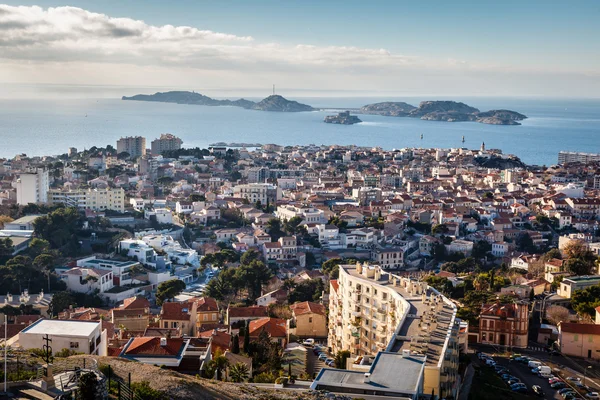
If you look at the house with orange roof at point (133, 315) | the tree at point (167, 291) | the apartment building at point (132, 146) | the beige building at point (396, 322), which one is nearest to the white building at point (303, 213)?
the tree at point (167, 291)

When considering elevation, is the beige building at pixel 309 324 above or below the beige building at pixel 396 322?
below

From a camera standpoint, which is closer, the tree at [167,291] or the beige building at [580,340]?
the beige building at [580,340]

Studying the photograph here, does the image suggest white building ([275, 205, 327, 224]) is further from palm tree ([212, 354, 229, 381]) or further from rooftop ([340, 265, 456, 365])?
palm tree ([212, 354, 229, 381])

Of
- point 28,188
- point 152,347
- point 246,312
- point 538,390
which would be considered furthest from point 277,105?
point 152,347

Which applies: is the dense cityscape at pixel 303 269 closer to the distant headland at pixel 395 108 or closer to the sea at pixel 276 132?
the sea at pixel 276 132

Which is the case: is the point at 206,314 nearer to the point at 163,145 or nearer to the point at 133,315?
the point at 133,315

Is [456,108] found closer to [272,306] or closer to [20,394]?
[272,306]
